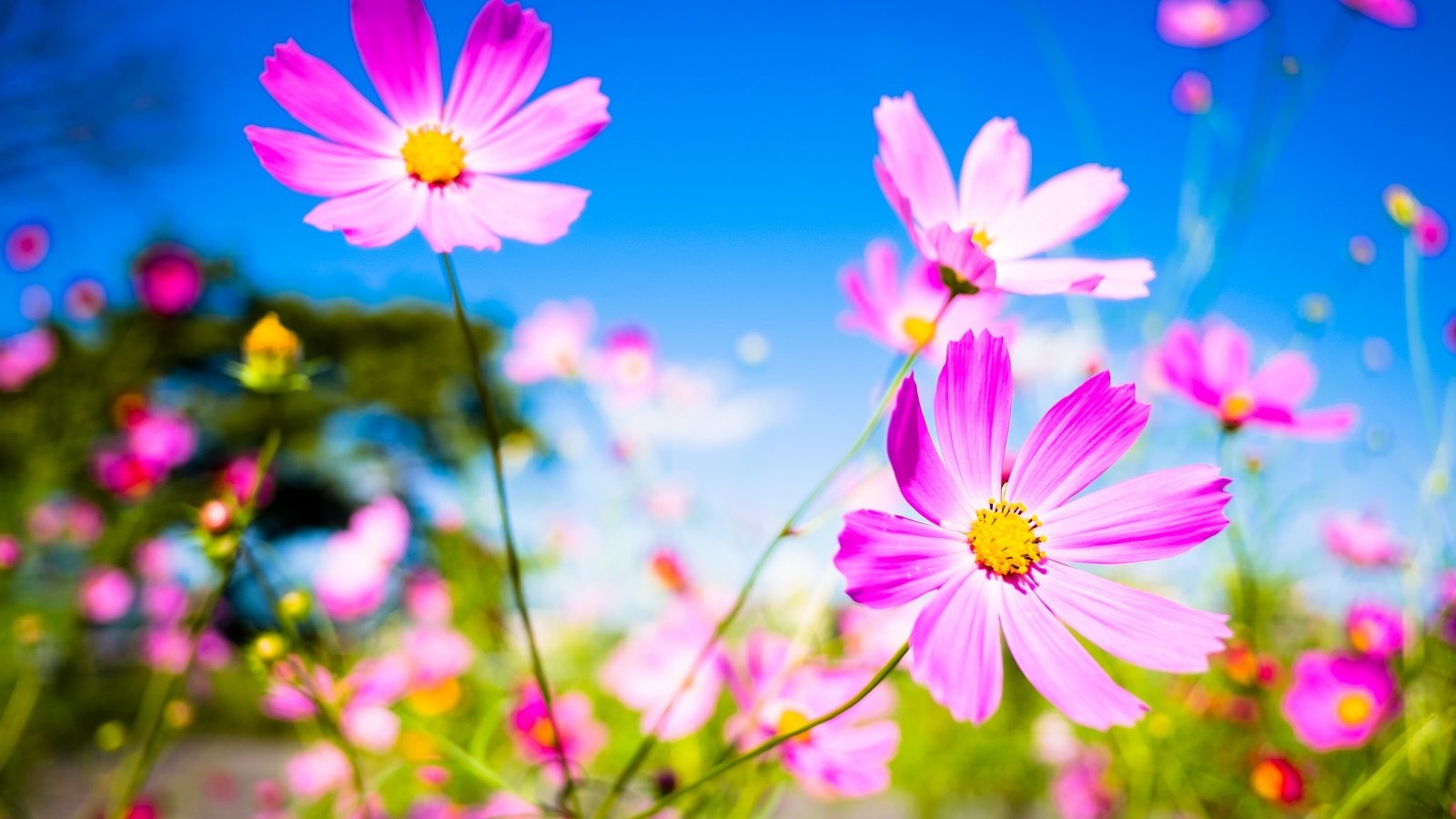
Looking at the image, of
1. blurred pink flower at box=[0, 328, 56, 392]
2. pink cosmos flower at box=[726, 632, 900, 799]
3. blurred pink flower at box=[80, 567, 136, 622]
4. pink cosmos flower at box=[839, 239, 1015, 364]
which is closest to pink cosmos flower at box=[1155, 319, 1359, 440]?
pink cosmos flower at box=[839, 239, 1015, 364]

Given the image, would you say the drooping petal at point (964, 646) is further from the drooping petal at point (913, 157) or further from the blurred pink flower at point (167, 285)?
the blurred pink flower at point (167, 285)

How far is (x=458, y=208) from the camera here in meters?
0.33

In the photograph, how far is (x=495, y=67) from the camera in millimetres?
364

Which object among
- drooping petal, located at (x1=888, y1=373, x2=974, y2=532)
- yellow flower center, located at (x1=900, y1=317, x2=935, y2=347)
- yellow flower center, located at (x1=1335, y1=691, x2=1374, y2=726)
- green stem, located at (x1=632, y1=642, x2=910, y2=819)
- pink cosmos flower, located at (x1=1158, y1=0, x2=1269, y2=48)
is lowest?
yellow flower center, located at (x1=1335, y1=691, x2=1374, y2=726)

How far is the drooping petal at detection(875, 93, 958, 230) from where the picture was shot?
0.37m

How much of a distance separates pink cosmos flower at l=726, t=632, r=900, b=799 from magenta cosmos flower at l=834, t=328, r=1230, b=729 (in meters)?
0.16

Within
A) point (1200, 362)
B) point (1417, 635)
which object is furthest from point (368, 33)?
point (1417, 635)

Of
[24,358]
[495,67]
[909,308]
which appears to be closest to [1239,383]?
[909,308]

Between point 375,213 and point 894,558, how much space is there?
23 cm

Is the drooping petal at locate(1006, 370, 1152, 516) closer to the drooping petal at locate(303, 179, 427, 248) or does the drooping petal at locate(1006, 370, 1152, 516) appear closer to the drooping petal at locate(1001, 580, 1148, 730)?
the drooping petal at locate(1001, 580, 1148, 730)

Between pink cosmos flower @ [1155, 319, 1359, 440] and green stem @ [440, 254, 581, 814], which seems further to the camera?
pink cosmos flower @ [1155, 319, 1359, 440]

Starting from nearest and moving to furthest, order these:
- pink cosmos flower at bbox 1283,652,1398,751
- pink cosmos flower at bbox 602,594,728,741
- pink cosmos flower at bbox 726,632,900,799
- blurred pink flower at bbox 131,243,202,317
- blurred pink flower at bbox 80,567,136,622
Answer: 1. pink cosmos flower at bbox 726,632,900,799
2. pink cosmos flower at bbox 602,594,728,741
3. pink cosmos flower at bbox 1283,652,1398,751
4. blurred pink flower at bbox 131,243,202,317
5. blurred pink flower at bbox 80,567,136,622

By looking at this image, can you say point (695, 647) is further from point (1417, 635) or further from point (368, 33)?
point (1417, 635)

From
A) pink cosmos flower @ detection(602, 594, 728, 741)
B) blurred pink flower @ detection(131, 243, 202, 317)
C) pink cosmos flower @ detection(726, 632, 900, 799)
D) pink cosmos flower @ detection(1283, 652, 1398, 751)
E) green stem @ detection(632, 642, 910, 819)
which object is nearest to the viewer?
green stem @ detection(632, 642, 910, 819)
